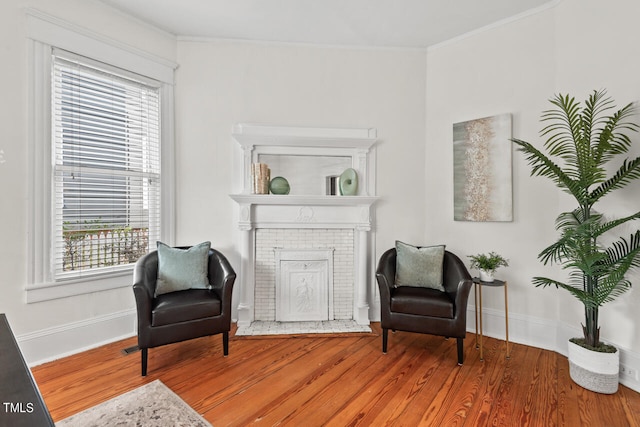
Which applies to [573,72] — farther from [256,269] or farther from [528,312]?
[256,269]

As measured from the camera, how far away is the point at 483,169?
281cm

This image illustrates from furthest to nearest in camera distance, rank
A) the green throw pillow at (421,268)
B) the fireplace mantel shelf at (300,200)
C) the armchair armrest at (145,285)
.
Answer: the fireplace mantel shelf at (300,200), the green throw pillow at (421,268), the armchair armrest at (145,285)

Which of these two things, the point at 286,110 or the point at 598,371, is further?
the point at 286,110

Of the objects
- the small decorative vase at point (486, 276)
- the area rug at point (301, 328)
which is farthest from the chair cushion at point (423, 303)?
the area rug at point (301, 328)

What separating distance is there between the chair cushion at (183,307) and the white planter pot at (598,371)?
2.60m

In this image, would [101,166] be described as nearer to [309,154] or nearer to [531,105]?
[309,154]

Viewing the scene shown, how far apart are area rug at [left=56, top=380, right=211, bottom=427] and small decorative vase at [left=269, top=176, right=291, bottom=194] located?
1830mm

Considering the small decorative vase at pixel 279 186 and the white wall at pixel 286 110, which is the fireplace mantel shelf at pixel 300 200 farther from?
the white wall at pixel 286 110

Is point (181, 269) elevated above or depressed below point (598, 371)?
above

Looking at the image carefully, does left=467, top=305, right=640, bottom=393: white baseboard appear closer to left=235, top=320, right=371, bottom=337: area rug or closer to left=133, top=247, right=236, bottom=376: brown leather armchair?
left=235, top=320, right=371, bottom=337: area rug

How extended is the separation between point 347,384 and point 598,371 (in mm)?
1644

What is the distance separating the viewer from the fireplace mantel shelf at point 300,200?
114 inches

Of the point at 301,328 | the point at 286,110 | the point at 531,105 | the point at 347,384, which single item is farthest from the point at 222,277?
the point at 531,105

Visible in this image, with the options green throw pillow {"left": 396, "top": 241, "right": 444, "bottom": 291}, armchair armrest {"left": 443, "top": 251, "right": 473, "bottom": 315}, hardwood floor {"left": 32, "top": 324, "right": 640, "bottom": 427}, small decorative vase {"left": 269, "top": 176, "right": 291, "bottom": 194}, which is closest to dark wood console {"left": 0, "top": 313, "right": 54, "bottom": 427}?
hardwood floor {"left": 32, "top": 324, "right": 640, "bottom": 427}
